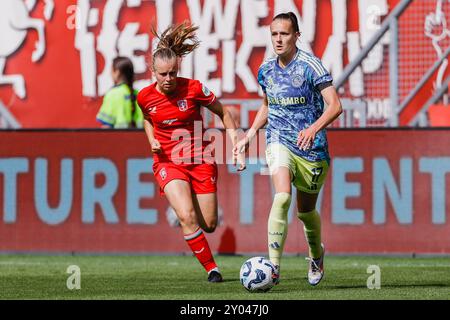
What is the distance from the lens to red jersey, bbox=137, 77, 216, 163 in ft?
36.9

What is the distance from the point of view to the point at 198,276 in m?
11.6

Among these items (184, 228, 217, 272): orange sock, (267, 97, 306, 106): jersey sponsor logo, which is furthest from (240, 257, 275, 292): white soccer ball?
(267, 97, 306, 106): jersey sponsor logo

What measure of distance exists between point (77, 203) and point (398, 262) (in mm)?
3721

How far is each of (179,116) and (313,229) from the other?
1.64m

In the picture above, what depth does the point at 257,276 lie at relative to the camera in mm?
9664

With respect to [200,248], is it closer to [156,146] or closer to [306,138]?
[156,146]

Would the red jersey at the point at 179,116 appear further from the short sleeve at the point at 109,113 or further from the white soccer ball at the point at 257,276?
the short sleeve at the point at 109,113

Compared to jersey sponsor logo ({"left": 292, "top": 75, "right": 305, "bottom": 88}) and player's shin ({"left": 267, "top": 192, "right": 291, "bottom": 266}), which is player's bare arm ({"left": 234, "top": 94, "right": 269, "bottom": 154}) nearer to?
jersey sponsor logo ({"left": 292, "top": 75, "right": 305, "bottom": 88})

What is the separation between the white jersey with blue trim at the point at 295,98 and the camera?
10.2m

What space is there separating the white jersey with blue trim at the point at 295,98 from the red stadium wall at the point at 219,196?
12.4 feet

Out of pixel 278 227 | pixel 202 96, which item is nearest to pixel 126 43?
pixel 202 96

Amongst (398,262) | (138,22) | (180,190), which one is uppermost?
(138,22)
